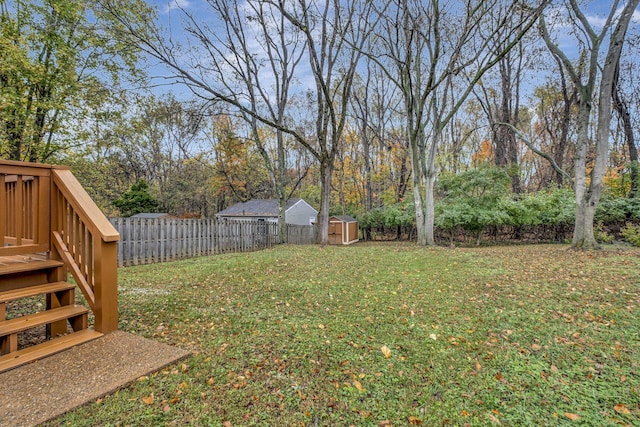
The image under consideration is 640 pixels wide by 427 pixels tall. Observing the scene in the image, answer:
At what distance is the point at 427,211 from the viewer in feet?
36.8

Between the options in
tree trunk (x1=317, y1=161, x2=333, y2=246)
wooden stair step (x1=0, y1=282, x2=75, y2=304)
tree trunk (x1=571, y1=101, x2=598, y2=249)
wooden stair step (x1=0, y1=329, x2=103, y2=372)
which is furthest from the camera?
tree trunk (x1=317, y1=161, x2=333, y2=246)

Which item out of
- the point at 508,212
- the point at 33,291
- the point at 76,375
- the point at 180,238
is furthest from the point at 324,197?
the point at 76,375

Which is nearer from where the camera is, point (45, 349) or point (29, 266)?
point (45, 349)

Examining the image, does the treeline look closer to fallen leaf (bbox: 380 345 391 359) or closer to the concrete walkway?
fallen leaf (bbox: 380 345 391 359)

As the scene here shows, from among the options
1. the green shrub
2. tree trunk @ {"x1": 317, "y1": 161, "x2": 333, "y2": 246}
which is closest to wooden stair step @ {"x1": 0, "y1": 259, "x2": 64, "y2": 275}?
tree trunk @ {"x1": 317, "y1": 161, "x2": 333, "y2": 246}

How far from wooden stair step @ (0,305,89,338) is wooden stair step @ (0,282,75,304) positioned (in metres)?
0.18

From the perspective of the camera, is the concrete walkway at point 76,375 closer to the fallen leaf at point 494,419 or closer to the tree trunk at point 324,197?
the fallen leaf at point 494,419

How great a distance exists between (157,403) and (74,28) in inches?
544

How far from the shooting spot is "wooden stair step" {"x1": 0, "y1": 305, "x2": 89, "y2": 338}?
2.20 metres

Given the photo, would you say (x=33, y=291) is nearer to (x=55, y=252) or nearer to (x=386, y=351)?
(x=55, y=252)

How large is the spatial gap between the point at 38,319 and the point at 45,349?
0.26 meters

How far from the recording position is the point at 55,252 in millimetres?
2867

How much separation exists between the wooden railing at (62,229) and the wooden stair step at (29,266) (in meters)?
0.08

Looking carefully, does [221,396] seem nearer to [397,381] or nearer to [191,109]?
[397,381]
